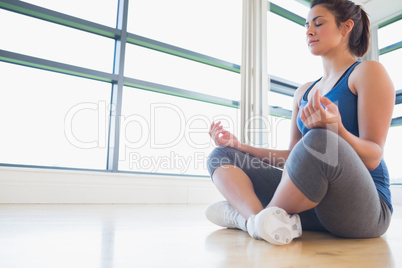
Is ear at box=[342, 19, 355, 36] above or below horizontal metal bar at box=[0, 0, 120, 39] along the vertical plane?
below

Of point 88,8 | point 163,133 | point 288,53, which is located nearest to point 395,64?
point 288,53

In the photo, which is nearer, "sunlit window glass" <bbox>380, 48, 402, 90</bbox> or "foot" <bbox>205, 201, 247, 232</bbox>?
"foot" <bbox>205, 201, 247, 232</bbox>

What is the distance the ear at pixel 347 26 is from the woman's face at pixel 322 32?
2 centimetres

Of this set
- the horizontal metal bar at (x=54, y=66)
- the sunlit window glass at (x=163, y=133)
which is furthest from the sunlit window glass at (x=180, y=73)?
the horizontal metal bar at (x=54, y=66)

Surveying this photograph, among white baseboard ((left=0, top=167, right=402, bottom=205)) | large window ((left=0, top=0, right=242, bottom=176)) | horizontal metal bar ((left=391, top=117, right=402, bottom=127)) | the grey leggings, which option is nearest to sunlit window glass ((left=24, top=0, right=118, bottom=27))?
large window ((left=0, top=0, right=242, bottom=176))

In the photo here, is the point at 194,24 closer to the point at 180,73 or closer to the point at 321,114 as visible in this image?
the point at 180,73

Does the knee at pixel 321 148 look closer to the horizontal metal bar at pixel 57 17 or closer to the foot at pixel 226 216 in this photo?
the foot at pixel 226 216

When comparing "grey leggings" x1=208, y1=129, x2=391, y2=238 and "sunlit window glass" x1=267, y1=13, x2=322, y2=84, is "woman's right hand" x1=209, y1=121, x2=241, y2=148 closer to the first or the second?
"grey leggings" x1=208, y1=129, x2=391, y2=238

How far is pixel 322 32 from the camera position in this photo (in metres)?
1.17

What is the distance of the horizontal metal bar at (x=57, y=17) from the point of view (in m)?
2.53

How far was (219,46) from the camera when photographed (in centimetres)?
367

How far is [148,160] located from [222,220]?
1891mm

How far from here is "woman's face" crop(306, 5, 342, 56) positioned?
1.17 metres

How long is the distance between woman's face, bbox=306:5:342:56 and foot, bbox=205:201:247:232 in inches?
26.1
